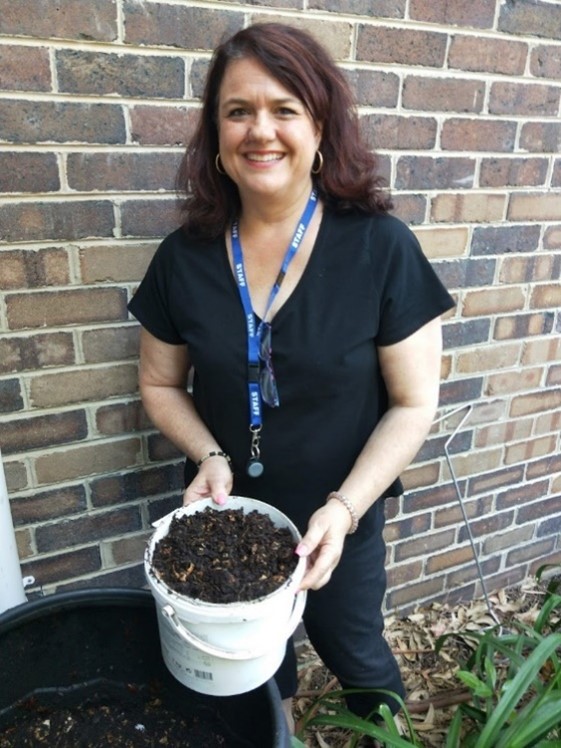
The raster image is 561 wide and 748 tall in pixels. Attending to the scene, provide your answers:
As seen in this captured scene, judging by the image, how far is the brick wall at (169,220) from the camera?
5.10ft

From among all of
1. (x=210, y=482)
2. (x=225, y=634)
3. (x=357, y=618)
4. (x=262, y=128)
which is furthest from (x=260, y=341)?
(x=357, y=618)

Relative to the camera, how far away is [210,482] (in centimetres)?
149

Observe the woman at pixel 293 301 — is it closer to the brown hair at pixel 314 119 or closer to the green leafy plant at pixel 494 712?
the brown hair at pixel 314 119

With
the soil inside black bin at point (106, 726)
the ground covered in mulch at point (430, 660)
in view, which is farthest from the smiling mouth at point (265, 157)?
the ground covered in mulch at point (430, 660)

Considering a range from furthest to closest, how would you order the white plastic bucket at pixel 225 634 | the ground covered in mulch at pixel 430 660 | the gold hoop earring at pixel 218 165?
the ground covered in mulch at pixel 430 660 < the gold hoop earring at pixel 218 165 < the white plastic bucket at pixel 225 634

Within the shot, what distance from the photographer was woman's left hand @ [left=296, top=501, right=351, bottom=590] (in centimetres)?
126

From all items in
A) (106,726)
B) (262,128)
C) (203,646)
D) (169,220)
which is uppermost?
(262,128)

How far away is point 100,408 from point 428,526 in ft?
4.61

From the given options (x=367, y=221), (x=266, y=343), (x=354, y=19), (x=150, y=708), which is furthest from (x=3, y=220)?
(x=150, y=708)

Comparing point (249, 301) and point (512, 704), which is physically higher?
point (249, 301)

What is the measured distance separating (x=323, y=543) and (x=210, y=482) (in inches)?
12.6

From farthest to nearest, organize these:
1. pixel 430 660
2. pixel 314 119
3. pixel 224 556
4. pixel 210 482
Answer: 1. pixel 430 660
2. pixel 210 482
3. pixel 314 119
4. pixel 224 556

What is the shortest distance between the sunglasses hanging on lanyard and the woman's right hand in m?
0.14

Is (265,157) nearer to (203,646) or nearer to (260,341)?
(260,341)
